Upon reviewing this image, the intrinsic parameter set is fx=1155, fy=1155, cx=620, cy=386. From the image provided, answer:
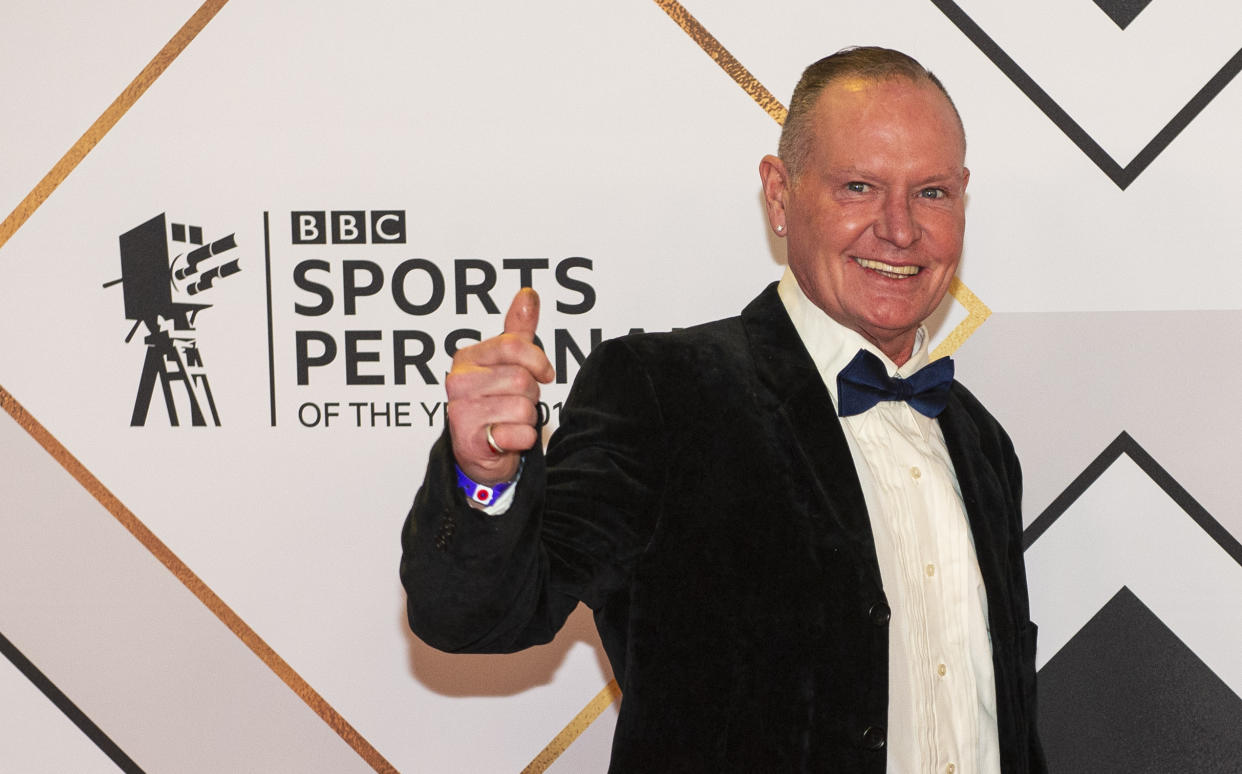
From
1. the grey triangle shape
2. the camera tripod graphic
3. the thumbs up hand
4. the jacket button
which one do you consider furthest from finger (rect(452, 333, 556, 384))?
the grey triangle shape

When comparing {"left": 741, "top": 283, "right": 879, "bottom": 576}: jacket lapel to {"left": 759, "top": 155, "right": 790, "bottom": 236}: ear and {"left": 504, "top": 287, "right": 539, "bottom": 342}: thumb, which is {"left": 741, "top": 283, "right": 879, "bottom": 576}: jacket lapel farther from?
{"left": 504, "top": 287, "right": 539, "bottom": 342}: thumb

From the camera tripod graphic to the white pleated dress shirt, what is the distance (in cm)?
92

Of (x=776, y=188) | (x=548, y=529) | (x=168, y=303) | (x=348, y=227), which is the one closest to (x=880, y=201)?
(x=776, y=188)

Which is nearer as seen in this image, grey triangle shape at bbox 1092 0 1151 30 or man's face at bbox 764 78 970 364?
man's face at bbox 764 78 970 364

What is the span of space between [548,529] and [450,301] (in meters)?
0.75

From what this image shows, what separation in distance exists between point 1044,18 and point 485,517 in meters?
1.25

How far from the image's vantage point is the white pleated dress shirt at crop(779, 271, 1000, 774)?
1174 millimetres

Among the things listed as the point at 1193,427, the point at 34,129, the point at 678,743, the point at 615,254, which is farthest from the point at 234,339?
the point at 1193,427

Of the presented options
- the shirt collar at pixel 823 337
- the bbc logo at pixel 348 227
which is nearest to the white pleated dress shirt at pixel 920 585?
the shirt collar at pixel 823 337

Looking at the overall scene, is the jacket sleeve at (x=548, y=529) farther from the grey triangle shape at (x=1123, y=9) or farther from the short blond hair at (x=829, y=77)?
the grey triangle shape at (x=1123, y=9)

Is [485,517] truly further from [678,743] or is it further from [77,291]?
[77,291]

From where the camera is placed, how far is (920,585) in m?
1.21

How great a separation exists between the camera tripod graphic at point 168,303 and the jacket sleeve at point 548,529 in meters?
0.82

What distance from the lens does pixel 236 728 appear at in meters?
1.77
